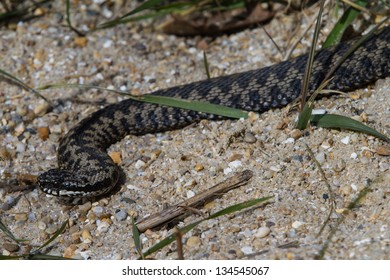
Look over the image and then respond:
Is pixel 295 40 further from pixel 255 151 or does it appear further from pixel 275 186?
pixel 275 186

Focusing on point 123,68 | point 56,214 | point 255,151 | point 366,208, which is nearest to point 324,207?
point 366,208

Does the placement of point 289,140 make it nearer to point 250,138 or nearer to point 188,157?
point 250,138

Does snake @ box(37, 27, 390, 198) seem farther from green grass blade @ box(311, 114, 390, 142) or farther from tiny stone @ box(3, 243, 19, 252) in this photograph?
tiny stone @ box(3, 243, 19, 252)

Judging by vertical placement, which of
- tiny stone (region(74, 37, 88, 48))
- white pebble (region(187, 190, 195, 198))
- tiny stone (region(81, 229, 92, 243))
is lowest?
tiny stone (region(81, 229, 92, 243))

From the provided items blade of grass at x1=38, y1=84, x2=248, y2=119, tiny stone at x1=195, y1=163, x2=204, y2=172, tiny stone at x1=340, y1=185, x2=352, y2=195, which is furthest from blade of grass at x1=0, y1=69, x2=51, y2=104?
tiny stone at x1=340, y1=185, x2=352, y2=195

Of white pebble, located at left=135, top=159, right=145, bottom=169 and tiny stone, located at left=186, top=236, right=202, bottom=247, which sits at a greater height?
tiny stone, located at left=186, top=236, right=202, bottom=247

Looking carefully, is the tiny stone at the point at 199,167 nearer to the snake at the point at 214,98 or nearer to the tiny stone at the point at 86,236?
the snake at the point at 214,98
